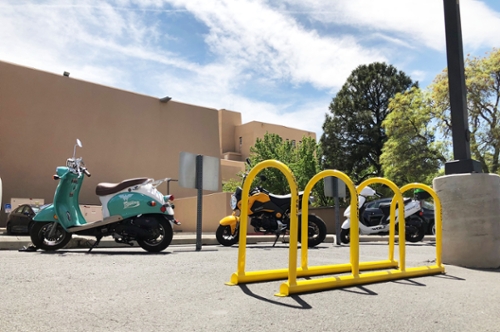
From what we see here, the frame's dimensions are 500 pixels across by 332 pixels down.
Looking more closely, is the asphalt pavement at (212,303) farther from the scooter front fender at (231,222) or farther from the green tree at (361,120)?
the green tree at (361,120)

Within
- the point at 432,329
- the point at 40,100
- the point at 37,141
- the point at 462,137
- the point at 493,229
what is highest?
the point at 40,100

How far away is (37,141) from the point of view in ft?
88.4

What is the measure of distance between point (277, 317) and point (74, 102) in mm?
28178

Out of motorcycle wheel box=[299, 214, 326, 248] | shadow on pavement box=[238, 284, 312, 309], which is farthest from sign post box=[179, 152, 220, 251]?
shadow on pavement box=[238, 284, 312, 309]

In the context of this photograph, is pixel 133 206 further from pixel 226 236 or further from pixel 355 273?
pixel 355 273

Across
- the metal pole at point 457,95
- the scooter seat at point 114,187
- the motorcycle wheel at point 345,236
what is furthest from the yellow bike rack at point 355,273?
the motorcycle wheel at point 345,236

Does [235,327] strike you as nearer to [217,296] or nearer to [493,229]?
[217,296]

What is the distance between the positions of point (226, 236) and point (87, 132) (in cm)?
2084

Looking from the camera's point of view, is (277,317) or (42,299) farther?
(42,299)

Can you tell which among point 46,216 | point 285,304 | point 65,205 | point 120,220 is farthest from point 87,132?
point 285,304

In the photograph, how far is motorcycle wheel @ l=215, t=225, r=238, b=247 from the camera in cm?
1091

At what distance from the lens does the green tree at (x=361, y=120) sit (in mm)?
35562

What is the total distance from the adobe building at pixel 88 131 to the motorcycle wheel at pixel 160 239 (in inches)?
831

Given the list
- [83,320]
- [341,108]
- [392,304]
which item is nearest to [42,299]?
[83,320]
